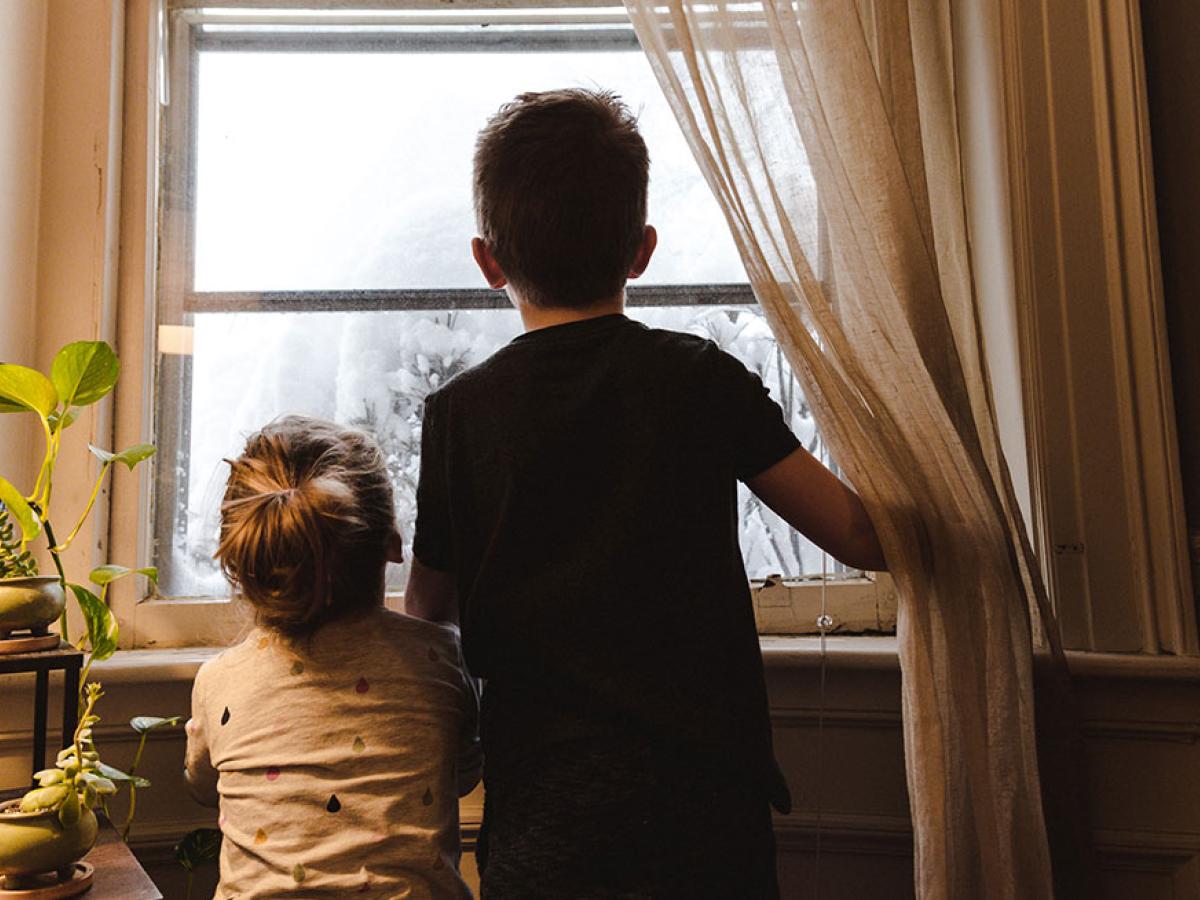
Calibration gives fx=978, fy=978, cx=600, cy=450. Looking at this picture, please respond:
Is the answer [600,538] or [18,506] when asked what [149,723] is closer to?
[18,506]

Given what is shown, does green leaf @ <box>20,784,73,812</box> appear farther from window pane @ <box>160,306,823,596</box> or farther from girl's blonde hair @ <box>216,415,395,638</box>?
window pane @ <box>160,306,823,596</box>

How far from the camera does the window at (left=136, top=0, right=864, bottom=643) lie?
4.66ft

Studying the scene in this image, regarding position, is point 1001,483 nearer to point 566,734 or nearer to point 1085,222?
point 1085,222

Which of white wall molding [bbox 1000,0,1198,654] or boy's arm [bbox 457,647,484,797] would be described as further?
white wall molding [bbox 1000,0,1198,654]

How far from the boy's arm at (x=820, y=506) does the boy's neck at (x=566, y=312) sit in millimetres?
219

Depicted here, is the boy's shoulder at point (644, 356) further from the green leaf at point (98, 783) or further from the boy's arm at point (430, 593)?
the green leaf at point (98, 783)

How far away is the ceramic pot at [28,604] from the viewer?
1003mm

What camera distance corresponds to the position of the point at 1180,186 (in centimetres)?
123

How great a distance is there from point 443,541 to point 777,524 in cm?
59

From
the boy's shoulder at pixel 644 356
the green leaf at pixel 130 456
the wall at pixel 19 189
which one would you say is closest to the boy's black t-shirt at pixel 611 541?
the boy's shoulder at pixel 644 356

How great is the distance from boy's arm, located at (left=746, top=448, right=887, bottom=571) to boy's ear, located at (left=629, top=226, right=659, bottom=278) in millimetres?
240

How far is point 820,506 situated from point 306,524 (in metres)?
0.49

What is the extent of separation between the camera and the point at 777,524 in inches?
55.4

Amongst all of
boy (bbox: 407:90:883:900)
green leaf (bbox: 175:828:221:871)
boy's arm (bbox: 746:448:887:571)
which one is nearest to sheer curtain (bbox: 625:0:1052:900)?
boy's arm (bbox: 746:448:887:571)
